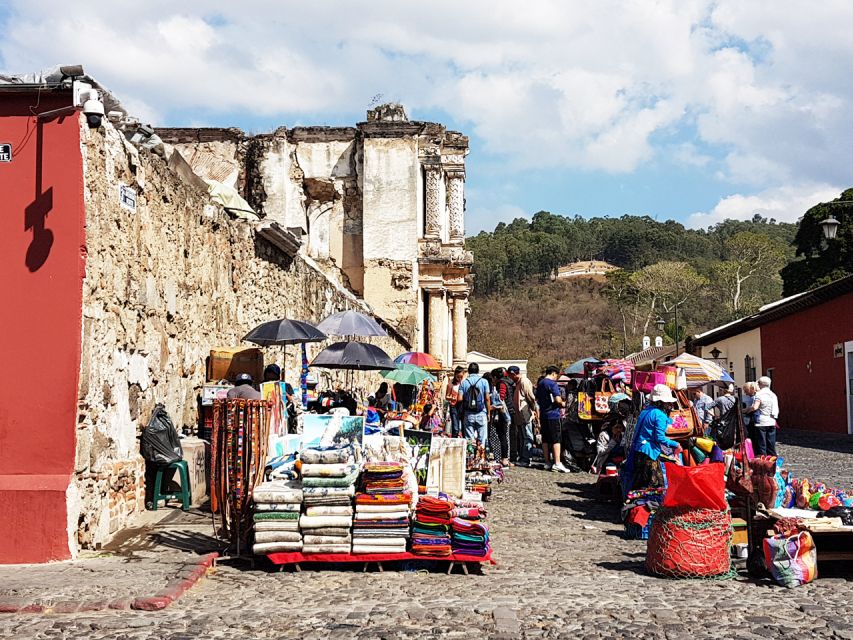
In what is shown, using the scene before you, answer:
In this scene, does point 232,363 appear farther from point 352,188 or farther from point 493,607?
point 352,188

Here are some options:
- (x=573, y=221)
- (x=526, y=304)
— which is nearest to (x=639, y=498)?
(x=526, y=304)

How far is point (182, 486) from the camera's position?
332 inches

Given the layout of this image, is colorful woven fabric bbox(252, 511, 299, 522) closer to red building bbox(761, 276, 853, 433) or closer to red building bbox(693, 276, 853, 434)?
red building bbox(693, 276, 853, 434)

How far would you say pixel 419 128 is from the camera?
99.1 feet

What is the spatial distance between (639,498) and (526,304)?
76.7m

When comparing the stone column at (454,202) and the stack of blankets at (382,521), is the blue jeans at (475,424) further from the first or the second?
the stone column at (454,202)

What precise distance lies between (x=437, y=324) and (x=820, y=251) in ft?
59.1

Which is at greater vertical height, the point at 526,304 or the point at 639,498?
the point at 526,304

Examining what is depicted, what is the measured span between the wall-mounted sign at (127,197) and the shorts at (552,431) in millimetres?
8284

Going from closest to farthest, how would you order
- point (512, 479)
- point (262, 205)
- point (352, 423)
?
point (352, 423) < point (512, 479) < point (262, 205)

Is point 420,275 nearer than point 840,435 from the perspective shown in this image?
No

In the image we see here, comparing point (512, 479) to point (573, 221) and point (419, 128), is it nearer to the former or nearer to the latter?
point (419, 128)

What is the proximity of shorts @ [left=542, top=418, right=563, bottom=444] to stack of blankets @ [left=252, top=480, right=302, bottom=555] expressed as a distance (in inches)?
322

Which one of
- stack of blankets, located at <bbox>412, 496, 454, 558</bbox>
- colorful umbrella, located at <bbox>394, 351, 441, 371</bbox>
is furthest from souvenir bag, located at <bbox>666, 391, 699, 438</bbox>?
colorful umbrella, located at <bbox>394, 351, 441, 371</bbox>
